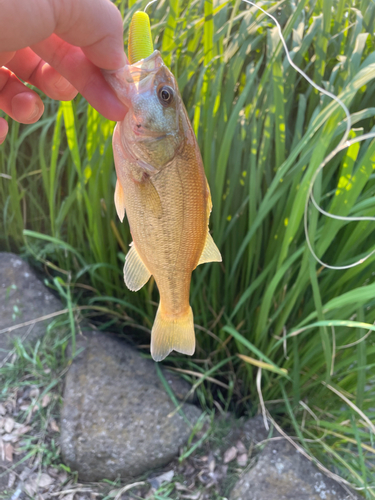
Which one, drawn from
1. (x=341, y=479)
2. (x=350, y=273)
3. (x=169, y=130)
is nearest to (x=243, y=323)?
(x=350, y=273)

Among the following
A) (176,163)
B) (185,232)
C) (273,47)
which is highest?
(273,47)

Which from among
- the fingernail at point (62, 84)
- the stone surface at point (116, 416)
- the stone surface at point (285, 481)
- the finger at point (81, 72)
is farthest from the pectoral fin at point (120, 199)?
the stone surface at point (285, 481)

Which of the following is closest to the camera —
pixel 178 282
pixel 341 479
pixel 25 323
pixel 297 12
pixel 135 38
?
pixel 135 38

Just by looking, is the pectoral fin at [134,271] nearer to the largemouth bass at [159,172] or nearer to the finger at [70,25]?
the largemouth bass at [159,172]

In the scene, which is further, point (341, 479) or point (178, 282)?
point (341, 479)

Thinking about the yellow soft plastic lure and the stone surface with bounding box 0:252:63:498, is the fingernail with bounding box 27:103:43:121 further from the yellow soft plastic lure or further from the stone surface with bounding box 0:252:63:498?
the stone surface with bounding box 0:252:63:498

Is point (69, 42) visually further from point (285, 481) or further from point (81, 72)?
point (285, 481)

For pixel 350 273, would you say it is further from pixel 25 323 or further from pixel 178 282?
pixel 25 323
